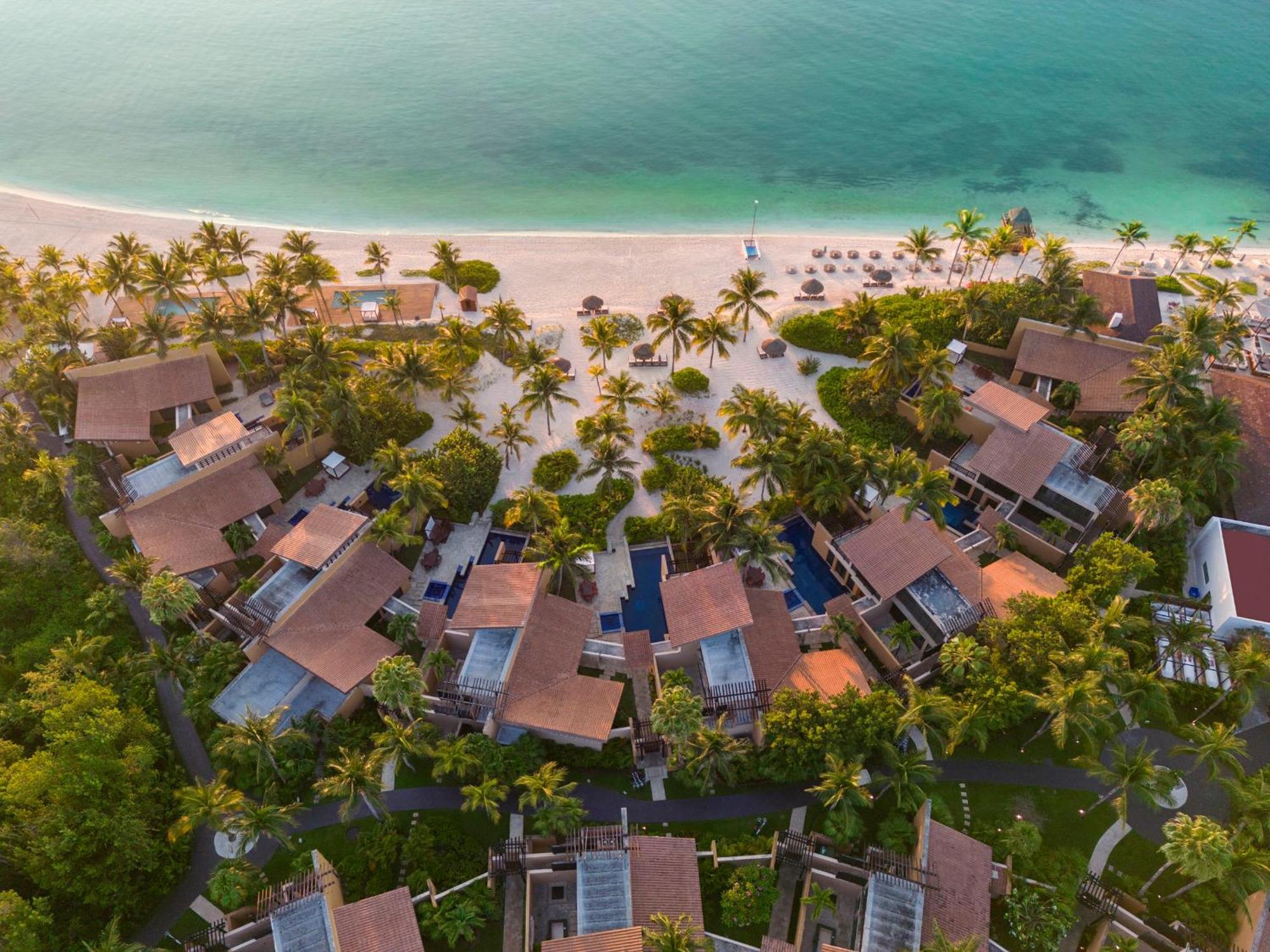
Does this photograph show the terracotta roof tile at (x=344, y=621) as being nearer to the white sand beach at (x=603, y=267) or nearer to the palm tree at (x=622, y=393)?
the white sand beach at (x=603, y=267)

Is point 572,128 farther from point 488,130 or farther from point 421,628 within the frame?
point 421,628

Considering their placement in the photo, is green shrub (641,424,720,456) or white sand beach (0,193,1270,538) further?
white sand beach (0,193,1270,538)

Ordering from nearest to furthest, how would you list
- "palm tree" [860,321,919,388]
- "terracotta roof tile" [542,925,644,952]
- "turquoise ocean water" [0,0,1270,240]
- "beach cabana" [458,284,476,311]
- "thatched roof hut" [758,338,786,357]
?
"terracotta roof tile" [542,925,644,952]
"palm tree" [860,321,919,388]
"thatched roof hut" [758,338,786,357]
"beach cabana" [458,284,476,311]
"turquoise ocean water" [0,0,1270,240]

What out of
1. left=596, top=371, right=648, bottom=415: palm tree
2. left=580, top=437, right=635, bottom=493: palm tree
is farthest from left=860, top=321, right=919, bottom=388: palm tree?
left=580, top=437, right=635, bottom=493: palm tree

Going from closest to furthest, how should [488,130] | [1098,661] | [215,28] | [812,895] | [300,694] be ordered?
[812,895] < [1098,661] < [300,694] < [488,130] < [215,28]

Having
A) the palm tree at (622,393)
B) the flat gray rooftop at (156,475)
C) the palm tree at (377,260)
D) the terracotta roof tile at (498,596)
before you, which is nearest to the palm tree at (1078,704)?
the terracotta roof tile at (498,596)

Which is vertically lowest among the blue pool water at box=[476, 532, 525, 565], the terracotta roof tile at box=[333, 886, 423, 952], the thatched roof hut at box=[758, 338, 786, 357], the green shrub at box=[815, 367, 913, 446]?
the terracotta roof tile at box=[333, 886, 423, 952]

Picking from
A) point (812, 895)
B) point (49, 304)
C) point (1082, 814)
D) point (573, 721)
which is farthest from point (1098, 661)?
point (49, 304)

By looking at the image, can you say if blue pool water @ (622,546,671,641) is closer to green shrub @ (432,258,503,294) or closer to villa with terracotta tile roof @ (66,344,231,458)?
green shrub @ (432,258,503,294)
